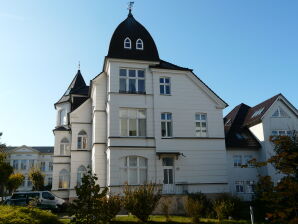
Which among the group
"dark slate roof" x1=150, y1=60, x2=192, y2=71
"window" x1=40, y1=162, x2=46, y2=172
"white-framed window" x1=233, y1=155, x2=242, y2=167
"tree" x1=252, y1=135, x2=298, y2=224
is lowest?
"tree" x1=252, y1=135, x2=298, y2=224

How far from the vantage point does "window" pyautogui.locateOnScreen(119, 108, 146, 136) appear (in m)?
22.6

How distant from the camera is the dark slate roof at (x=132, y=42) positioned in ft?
79.7

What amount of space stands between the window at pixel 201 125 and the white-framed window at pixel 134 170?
508 centimetres

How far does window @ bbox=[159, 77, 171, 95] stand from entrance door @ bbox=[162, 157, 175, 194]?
17.4ft

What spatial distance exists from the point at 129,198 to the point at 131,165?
6.61m

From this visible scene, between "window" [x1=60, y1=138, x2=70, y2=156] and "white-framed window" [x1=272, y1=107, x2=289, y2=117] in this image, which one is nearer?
"white-framed window" [x1=272, y1=107, x2=289, y2=117]

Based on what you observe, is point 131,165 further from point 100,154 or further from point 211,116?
point 211,116

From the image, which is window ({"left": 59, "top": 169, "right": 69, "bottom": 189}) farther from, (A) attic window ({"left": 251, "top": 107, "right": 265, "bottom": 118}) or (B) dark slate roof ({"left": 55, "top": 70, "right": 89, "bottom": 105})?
(A) attic window ({"left": 251, "top": 107, "right": 265, "bottom": 118})

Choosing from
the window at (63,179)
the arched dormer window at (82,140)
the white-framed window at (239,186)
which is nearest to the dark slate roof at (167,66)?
the arched dormer window at (82,140)

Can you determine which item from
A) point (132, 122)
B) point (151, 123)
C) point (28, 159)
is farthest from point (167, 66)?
point (28, 159)

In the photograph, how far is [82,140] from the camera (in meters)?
A: 28.0

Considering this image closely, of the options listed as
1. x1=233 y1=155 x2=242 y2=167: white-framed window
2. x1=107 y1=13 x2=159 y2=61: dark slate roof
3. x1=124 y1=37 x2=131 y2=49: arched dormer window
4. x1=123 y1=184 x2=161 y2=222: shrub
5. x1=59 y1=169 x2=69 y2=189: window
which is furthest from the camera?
x1=59 y1=169 x2=69 y2=189: window

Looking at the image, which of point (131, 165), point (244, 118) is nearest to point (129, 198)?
point (131, 165)

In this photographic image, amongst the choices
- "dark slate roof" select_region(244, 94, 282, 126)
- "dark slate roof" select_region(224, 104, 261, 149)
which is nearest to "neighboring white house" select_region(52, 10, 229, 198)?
"dark slate roof" select_region(224, 104, 261, 149)
